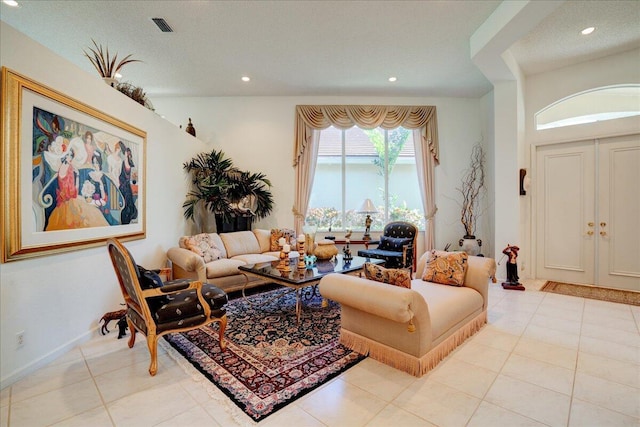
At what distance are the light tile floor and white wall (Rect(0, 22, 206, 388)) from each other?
162 mm

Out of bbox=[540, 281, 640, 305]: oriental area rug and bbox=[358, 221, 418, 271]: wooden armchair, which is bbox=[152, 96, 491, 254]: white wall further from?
bbox=[540, 281, 640, 305]: oriental area rug

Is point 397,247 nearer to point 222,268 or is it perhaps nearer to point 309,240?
point 309,240

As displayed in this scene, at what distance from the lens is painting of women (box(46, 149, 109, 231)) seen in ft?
8.21

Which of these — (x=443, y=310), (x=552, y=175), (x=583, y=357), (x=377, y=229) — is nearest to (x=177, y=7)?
(x=443, y=310)

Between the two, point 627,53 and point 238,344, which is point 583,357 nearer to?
point 238,344

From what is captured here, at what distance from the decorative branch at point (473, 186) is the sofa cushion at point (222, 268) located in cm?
442

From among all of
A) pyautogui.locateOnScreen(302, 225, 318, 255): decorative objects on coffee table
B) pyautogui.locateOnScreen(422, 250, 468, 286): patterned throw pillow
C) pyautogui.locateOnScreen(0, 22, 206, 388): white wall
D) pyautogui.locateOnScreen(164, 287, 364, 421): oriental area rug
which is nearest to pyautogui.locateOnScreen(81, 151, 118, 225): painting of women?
pyautogui.locateOnScreen(0, 22, 206, 388): white wall

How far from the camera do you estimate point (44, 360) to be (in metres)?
2.34

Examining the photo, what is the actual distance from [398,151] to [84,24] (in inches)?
210

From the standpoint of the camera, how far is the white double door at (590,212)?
13.9 feet

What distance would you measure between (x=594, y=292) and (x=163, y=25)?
22.6ft

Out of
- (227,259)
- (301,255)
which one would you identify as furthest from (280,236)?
(301,255)

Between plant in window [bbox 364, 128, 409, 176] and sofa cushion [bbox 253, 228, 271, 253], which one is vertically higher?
plant in window [bbox 364, 128, 409, 176]

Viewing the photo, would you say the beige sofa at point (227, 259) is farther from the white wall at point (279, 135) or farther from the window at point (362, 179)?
the window at point (362, 179)
